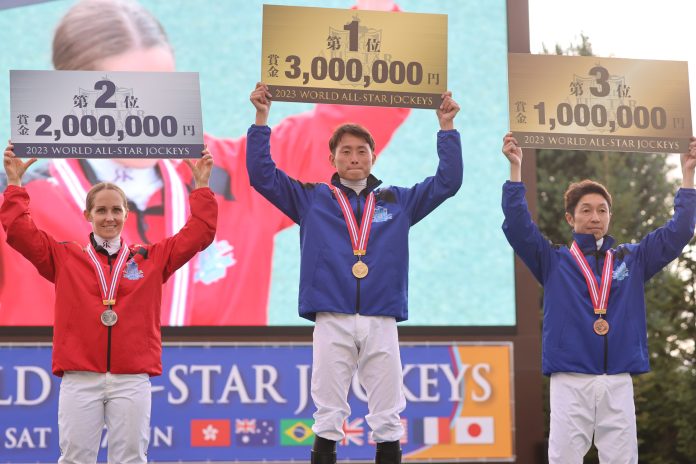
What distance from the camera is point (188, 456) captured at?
7.70 m

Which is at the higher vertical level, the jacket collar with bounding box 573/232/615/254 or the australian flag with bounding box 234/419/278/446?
the jacket collar with bounding box 573/232/615/254

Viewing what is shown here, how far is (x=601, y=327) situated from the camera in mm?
4578

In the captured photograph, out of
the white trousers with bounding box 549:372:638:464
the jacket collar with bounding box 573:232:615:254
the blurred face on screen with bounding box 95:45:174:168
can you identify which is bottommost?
the white trousers with bounding box 549:372:638:464

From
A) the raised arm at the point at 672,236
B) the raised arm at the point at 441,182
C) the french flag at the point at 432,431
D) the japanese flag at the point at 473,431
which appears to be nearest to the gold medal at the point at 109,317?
the raised arm at the point at 441,182

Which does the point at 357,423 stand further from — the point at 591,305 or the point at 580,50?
the point at 580,50

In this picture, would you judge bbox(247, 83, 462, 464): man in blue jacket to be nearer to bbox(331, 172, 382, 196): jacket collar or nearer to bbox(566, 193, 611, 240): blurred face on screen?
bbox(331, 172, 382, 196): jacket collar

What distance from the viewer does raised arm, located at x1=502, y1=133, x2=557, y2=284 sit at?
466cm

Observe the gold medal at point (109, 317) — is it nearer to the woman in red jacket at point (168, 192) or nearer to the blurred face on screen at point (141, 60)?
the woman in red jacket at point (168, 192)

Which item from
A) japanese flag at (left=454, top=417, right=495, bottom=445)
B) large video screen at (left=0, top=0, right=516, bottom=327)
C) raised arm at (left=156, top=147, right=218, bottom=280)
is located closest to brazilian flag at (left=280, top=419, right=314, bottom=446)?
large video screen at (left=0, top=0, right=516, bottom=327)

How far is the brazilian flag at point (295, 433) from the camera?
7.75 metres

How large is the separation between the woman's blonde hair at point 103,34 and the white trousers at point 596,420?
4.79 metres

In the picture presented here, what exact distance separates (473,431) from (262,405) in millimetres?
1605

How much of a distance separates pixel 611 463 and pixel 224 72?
4.70m

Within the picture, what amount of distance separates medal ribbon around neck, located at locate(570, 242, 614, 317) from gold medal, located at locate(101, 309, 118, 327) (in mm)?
2064
